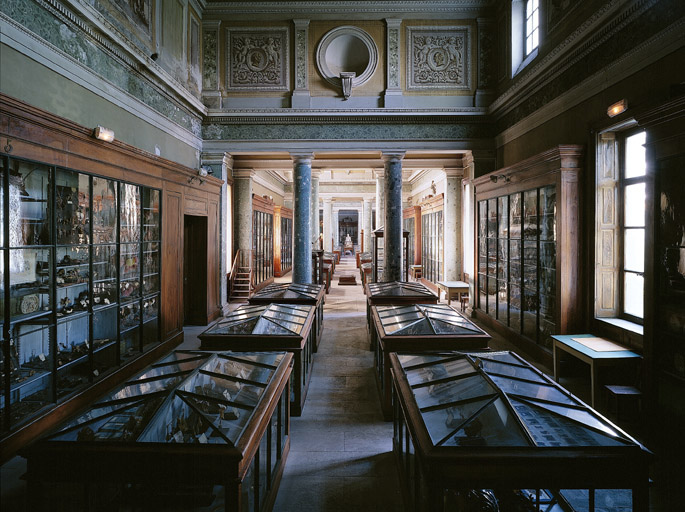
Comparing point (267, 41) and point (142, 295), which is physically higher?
point (267, 41)

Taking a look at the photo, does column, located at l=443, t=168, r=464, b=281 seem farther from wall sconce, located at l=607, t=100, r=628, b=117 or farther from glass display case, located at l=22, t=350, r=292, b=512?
glass display case, located at l=22, t=350, r=292, b=512

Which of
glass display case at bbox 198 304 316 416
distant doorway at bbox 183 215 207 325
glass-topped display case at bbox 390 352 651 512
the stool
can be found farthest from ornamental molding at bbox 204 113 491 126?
glass-topped display case at bbox 390 352 651 512

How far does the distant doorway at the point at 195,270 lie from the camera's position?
8.53 m

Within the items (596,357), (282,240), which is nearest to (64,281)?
(596,357)

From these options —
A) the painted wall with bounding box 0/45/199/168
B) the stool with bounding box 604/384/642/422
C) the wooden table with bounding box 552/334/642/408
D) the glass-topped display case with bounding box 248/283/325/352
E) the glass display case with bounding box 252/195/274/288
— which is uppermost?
the painted wall with bounding box 0/45/199/168

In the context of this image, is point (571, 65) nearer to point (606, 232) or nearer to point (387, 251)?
point (606, 232)

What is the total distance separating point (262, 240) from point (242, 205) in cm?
247

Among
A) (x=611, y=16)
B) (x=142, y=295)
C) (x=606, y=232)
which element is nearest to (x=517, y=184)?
(x=606, y=232)

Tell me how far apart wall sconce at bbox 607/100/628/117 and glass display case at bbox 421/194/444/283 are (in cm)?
776

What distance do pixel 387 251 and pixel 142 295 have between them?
237 inches

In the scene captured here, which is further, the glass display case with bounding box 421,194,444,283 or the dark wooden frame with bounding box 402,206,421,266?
the dark wooden frame with bounding box 402,206,421,266

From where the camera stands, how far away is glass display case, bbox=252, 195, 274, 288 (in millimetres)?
13352

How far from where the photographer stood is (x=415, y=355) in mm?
3295

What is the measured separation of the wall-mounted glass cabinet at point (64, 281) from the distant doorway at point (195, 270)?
256 centimetres
